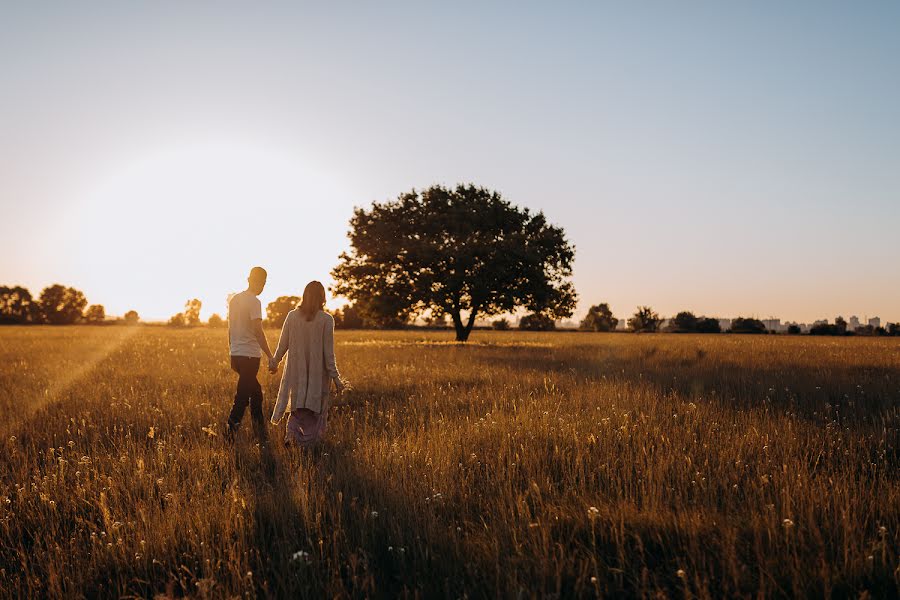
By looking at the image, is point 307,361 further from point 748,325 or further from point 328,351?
point 748,325

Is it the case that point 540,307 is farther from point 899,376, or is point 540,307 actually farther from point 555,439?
point 555,439

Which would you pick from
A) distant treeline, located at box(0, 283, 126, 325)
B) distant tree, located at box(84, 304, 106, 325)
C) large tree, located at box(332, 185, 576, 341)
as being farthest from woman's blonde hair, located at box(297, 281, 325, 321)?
distant tree, located at box(84, 304, 106, 325)

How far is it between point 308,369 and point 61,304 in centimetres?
15278

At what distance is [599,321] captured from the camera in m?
119

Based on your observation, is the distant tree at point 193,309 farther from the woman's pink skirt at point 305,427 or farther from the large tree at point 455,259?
the woman's pink skirt at point 305,427

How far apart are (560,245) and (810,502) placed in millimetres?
34080

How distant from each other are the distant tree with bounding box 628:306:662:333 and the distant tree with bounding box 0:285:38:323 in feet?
424

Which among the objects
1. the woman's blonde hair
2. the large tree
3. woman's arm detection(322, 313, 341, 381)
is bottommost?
woman's arm detection(322, 313, 341, 381)

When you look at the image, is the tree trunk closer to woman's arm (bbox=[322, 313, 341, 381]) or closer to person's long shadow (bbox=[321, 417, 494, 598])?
woman's arm (bbox=[322, 313, 341, 381])

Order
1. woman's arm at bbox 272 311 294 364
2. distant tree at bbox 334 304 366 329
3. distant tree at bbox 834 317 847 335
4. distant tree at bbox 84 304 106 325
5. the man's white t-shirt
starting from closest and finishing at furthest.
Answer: woman's arm at bbox 272 311 294 364 → the man's white t-shirt → distant tree at bbox 834 317 847 335 → distant tree at bbox 334 304 366 329 → distant tree at bbox 84 304 106 325

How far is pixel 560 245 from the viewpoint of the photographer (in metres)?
37.4

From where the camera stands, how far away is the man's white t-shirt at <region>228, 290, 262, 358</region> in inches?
346

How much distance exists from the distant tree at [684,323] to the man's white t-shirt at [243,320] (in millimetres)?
95464

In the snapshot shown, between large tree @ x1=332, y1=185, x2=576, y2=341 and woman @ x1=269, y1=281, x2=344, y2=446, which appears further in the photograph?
large tree @ x1=332, y1=185, x2=576, y2=341
